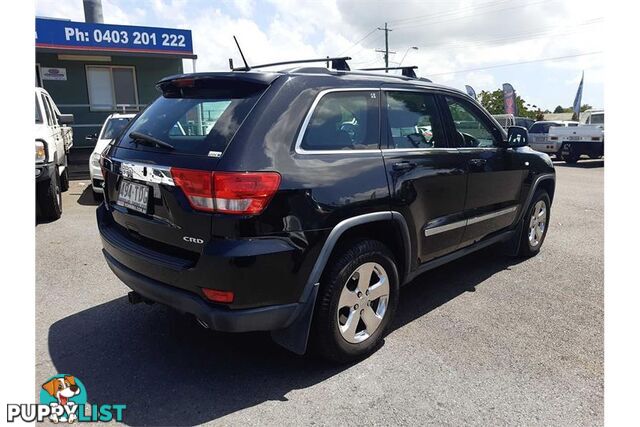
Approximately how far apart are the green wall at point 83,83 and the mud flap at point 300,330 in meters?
13.7

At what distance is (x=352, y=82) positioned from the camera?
320cm

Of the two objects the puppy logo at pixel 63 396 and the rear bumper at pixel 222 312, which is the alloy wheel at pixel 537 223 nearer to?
the rear bumper at pixel 222 312

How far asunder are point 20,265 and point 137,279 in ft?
6.92

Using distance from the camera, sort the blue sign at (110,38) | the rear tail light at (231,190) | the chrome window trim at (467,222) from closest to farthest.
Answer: the rear tail light at (231,190)
the chrome window trim at (467,222)
the blue sign at (110,38)

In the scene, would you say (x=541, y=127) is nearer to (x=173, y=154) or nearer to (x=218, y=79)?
(x=218, y=79)

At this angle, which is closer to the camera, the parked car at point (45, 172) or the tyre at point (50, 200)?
the parked car at point (45, 172)

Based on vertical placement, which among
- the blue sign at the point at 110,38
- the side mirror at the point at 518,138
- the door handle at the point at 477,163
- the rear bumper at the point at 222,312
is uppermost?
the blue sign at the point at 110,38

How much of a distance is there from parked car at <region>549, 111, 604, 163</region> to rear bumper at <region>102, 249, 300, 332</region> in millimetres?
17856

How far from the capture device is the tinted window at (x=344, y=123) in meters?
2.88

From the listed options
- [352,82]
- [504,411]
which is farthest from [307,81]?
[504,411]

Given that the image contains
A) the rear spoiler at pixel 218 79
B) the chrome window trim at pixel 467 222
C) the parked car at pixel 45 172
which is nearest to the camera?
the rear spoiler at pixel 218 79

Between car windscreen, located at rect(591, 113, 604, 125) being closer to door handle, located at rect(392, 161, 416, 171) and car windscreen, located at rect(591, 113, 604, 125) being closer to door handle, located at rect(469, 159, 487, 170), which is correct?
door handle, located at rect(469, 159, 487, 170)

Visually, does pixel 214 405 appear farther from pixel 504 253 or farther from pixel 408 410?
pixel 504 253

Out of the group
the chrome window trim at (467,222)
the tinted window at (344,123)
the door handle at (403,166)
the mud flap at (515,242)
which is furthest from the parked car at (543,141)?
the tinted window at (344,123)
